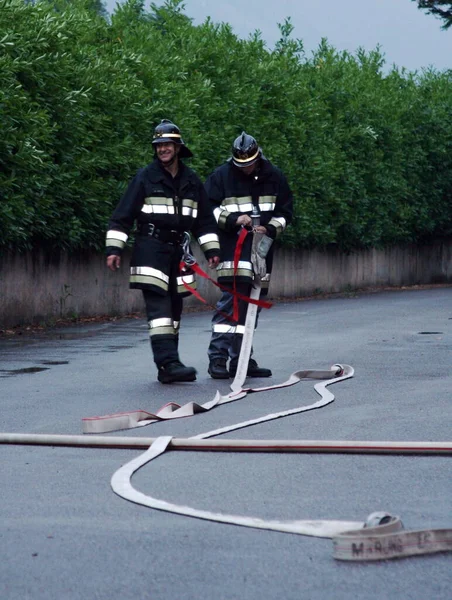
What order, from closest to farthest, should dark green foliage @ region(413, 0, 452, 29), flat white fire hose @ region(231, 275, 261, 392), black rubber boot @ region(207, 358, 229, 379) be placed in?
1. flat white fire hose @ region(231, 275, 261, 392)
2. black rubber boot @ region(207, 358, 229, 379)
3. dark green foliage @ region(413, 0, 452, 29)

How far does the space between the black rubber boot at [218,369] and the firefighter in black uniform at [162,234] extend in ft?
1.05

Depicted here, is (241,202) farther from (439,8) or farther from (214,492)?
(439,8)

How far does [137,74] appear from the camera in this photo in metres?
20.1

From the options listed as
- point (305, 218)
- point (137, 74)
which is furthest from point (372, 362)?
point (305, 218)

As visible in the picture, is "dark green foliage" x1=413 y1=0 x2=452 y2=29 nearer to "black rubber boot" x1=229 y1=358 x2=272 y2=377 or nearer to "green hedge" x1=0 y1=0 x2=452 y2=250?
"green hedge" x1=0 y1=0 x2=452 y2=250

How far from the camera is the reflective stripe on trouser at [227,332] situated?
11.0 m

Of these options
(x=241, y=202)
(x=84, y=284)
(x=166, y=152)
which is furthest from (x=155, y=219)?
(x=84, y=284)

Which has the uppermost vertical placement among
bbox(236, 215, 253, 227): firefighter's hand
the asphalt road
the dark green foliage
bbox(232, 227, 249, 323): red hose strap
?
the dark green foliage

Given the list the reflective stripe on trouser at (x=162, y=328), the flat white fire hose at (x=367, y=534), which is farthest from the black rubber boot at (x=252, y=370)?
the flat white fire hose at (x=367, y=534)

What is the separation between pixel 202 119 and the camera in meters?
22.1

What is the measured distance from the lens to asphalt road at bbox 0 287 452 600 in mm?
4332

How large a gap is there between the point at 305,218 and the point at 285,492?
2109cm

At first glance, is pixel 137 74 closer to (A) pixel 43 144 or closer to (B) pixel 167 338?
(A) pixel 43 144

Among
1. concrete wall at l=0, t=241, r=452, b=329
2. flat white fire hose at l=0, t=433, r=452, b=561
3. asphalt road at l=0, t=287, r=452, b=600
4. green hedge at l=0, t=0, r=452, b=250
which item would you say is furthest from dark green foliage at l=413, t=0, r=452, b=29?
flat white fire hose at l=0, t=433, r=452, b=561
